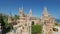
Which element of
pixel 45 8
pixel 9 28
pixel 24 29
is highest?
pixel 45 8

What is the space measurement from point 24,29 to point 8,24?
704 centimetres

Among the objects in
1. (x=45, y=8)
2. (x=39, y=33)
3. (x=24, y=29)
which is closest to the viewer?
(x=24, y=29)

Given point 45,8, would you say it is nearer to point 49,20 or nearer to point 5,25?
point 49,20

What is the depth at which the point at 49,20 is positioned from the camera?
423cm

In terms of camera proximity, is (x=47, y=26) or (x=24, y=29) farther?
(x=24, y=29)

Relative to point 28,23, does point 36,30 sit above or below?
below

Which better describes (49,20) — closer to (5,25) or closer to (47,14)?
(47,14)

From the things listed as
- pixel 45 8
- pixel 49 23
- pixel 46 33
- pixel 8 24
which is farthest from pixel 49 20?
pixel 8 24

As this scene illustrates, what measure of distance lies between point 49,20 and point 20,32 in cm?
106

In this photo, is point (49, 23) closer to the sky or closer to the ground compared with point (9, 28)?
closer to the sky

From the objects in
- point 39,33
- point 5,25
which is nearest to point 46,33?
point 39,33

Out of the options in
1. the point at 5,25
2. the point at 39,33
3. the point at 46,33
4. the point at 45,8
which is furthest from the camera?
the point at 5,25

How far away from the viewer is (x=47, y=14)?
4738 millimetres

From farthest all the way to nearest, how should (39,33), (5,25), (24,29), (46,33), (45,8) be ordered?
(5,25) < (39,33) < (45,8) < (24,29) < (46,33)
